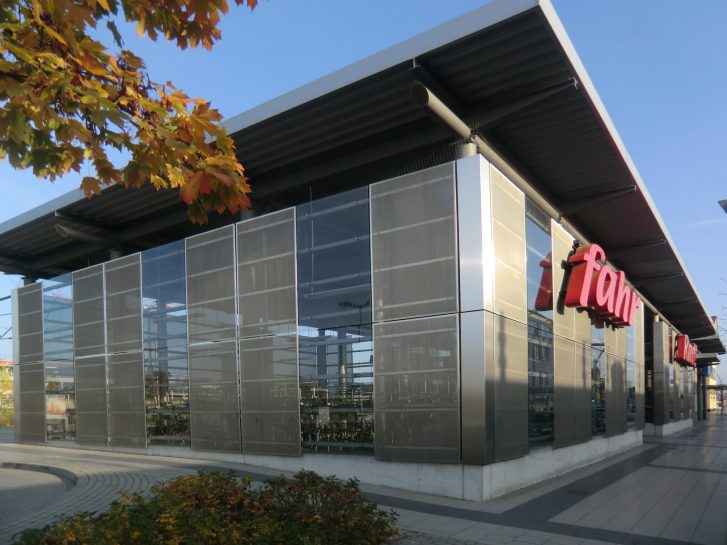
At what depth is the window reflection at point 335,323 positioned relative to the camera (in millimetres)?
13117

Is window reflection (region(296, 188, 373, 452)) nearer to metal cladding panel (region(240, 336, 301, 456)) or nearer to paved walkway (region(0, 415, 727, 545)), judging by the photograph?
metal cladding panel (region(240, 336, 301, 456))

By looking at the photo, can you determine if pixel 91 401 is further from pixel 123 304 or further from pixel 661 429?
pixel 661 429

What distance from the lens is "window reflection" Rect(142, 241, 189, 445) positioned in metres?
17.0

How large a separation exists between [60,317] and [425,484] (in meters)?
16.3

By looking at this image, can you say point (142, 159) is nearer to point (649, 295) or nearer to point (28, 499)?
point (28, 499)

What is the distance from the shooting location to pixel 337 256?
13.8m

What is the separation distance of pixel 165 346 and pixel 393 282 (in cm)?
849

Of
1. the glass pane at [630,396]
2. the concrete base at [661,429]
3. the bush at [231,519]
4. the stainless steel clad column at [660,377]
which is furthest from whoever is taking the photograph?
the stainless steel clad column at [660,377]

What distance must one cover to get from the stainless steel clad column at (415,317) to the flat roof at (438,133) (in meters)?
1.11

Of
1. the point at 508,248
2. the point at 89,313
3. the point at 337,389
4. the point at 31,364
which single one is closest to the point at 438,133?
the point at 508,248

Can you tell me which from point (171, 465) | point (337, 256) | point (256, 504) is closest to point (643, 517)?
point (256, 504)

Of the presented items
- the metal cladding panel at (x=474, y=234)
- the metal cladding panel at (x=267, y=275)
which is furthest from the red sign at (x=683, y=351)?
the metal cladding panel at (x=267, y=275)

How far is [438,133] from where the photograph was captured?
12.5 meters

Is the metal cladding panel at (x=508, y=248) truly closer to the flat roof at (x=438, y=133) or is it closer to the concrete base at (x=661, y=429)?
the flat roof at (x=438, y=133)
